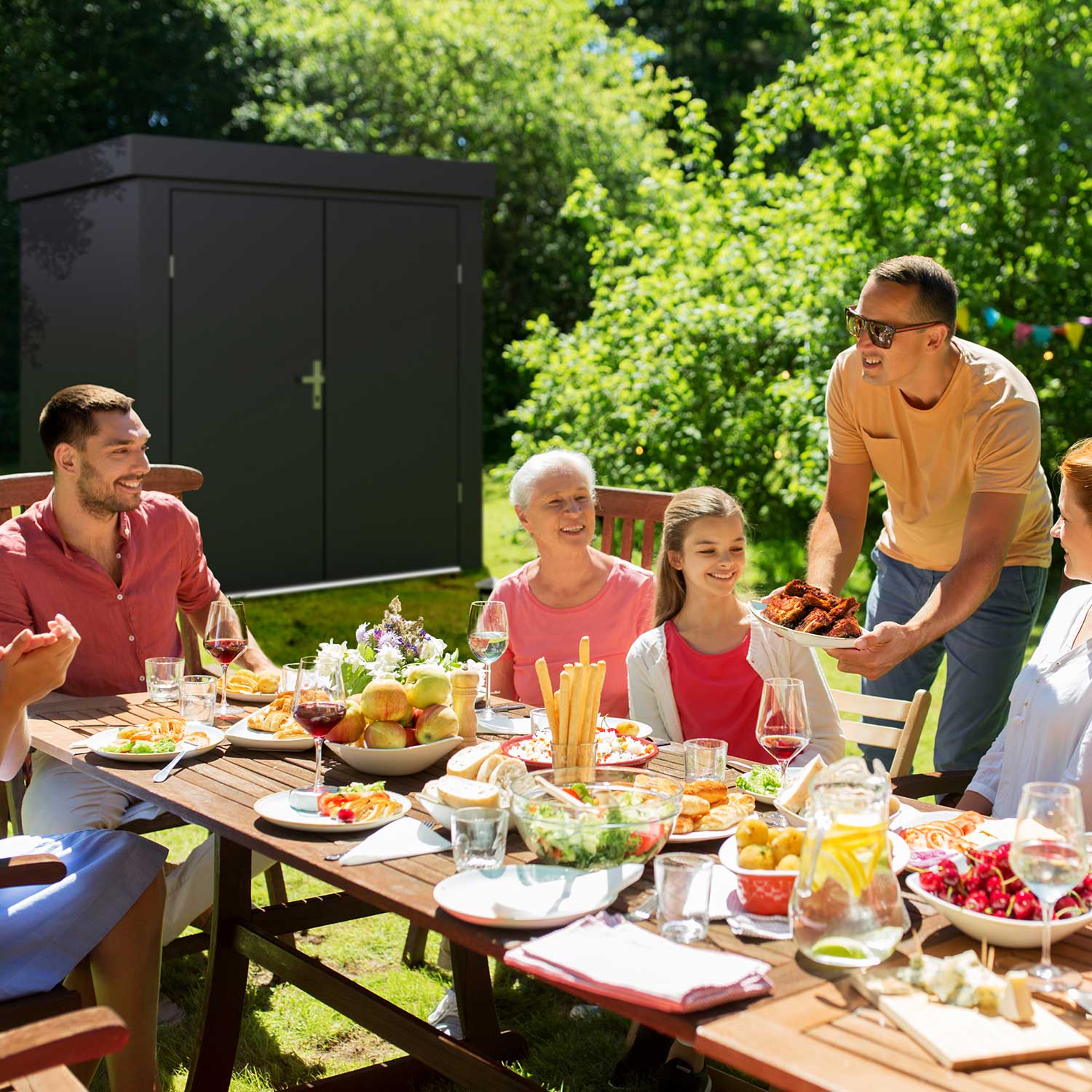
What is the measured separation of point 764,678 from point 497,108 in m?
Answer: 16.3

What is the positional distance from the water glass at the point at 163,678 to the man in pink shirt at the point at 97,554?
349 millimetres

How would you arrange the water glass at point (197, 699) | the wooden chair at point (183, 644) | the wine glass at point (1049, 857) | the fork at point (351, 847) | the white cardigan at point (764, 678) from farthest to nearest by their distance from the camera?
the wooden chair at point (183, 644) < the white cardigan at point (764, 678) < the water glass at point (197, 699) < the fork at point (351, 847) < the wine glass at point (1049, 857)

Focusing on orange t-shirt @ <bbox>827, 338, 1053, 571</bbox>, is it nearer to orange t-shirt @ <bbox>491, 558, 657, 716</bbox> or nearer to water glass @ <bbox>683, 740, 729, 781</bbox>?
orange t-shirt @ <bbox>491, 558, 657, 716</bbox>

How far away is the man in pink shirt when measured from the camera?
369 centimetres

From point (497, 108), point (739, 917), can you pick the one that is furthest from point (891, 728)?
point (497, 108)

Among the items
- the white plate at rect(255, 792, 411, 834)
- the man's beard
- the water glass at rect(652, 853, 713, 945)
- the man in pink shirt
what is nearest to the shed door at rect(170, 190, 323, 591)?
the man in pink shirt

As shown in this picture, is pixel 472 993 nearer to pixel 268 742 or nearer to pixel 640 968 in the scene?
pixel 268 742

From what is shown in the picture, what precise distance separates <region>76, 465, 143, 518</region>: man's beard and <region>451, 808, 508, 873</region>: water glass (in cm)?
206

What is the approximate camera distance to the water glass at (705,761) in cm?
255

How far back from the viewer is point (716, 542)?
137 inches

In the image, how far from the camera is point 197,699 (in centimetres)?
298

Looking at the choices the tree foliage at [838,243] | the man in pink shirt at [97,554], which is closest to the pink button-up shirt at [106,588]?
the man in pink shirt at [97,554]

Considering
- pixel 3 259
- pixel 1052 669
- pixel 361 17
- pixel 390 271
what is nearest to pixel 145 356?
pixel 390 271

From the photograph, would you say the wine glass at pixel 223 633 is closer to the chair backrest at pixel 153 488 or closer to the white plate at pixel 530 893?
the chair backrest at pixel 153 488
